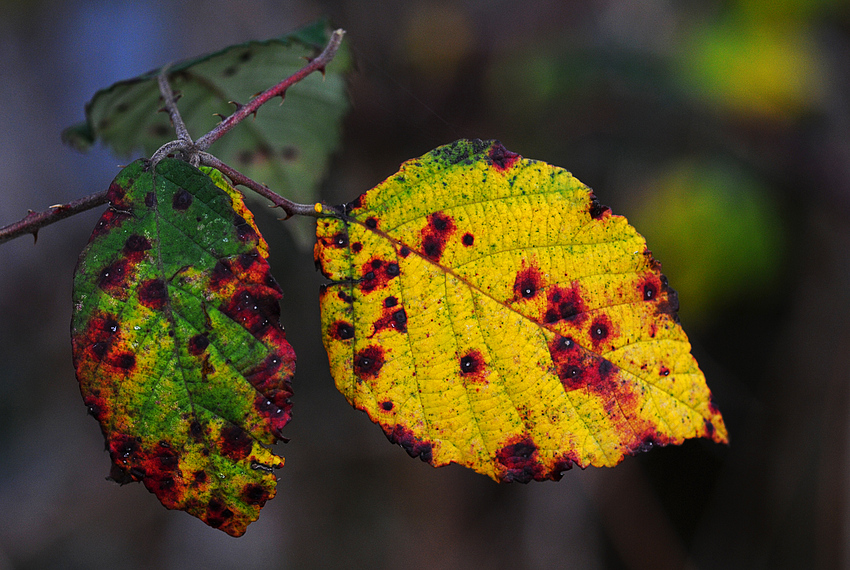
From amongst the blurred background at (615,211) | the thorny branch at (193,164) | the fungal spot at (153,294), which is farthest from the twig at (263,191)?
the blurred background at (615,211)

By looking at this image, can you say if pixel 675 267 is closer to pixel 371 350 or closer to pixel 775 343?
pixel 775 343

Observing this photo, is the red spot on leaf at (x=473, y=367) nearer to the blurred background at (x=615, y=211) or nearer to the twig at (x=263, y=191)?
the twig at (x=263, y=191)

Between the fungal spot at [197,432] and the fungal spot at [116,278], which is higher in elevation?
the fungal spot at [116,278]

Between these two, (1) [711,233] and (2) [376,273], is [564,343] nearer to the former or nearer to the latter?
(2) [376,273]

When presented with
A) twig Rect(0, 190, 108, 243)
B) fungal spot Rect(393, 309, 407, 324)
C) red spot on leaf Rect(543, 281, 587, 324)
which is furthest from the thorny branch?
red spot on leaf Rect(543, 281, 587, 324)

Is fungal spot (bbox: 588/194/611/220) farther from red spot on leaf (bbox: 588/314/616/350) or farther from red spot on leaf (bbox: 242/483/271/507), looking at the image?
red spot on leaf (bbox: 242/483/271/507)

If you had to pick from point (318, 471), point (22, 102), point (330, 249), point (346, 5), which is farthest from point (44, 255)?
point (330, 249)

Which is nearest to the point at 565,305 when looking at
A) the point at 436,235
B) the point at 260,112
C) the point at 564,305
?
the point at 564,305
